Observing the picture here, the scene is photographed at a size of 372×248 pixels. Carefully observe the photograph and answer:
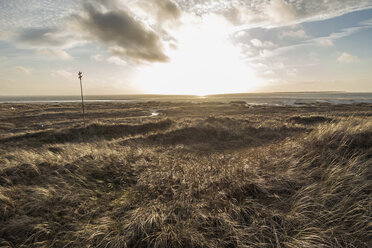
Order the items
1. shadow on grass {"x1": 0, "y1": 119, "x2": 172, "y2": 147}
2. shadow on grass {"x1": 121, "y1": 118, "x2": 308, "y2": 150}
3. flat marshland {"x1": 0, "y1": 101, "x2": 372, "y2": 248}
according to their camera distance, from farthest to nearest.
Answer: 1. shadow on grass {"x1": 0, "y1": 119, "x2": 172, "y2": 147}
2. shadow on grass {"x1": 121, "y1": 118, "x2": 308, "y2": 150}
3. flat marshland {"x1": 0, "y1": 101, "x2": 372, "y2": 248}

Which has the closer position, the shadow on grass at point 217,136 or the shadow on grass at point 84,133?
the shadow on grass at point 217,136

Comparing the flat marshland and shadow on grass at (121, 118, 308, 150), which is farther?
shadow on grass at (121, 118, 308, 150)

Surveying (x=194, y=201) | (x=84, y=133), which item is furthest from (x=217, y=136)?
(x=84, y=133)

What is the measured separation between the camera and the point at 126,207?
3900mm

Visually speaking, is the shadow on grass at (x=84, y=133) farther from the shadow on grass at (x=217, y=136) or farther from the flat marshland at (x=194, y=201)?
the flat marshland at (x=194, y=201)

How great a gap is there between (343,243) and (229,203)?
6.22 ft

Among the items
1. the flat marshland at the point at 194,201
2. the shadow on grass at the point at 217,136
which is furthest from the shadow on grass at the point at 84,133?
the flat marshland at the point at 194,201

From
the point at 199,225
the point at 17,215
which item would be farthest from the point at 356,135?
the point at 17,215

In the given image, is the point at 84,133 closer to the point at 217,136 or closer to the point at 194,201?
the point at 217,136

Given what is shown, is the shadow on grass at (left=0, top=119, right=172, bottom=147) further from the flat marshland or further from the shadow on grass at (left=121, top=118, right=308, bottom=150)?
the flat marshland

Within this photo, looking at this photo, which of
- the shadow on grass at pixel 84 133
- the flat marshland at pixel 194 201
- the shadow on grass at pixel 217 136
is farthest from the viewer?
the shadow on grass at pixel 84 133

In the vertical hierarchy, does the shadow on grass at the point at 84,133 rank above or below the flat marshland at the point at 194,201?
below

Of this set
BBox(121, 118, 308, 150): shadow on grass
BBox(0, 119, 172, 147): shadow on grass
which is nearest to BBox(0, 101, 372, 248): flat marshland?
BBox(121, 118, 308, 150): shadow on grass

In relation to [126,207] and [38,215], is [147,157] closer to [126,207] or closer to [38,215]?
[126,207]
